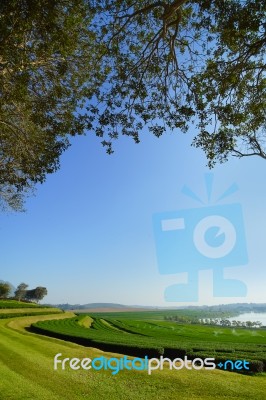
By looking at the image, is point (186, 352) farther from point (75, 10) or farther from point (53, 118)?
point (75, 10)

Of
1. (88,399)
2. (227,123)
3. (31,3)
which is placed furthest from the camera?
(227,123)

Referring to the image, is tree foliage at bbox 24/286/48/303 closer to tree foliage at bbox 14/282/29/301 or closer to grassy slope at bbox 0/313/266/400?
tree foliage at bbox 14/282/29/301

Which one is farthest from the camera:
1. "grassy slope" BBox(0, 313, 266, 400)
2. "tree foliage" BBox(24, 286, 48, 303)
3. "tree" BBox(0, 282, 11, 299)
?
"tree foliage" BBox(24, 286, 48, 303)

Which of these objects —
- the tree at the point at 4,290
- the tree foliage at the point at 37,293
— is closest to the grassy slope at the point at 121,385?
the tree at the point at 4,290

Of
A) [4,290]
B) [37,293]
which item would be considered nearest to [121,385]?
[4,290]

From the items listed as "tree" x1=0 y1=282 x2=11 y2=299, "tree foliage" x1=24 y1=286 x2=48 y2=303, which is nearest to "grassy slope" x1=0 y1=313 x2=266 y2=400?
"tree" x1=0 y1=282 x2=11 y2=299

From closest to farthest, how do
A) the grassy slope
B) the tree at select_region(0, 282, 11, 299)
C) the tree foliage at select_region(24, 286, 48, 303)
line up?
the grassy slope → the tree at select_region(0, 282, 11, 299) → the tree foliage at select_region(24, 286, 48, 303)

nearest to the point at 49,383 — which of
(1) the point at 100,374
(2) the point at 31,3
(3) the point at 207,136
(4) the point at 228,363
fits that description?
(1) the point at 100,374

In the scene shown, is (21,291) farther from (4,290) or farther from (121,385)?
(121,385)

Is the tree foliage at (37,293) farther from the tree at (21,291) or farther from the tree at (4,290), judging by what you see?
the tree at (4,290)

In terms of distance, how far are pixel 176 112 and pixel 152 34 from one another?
3.35 m

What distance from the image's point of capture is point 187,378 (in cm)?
1390

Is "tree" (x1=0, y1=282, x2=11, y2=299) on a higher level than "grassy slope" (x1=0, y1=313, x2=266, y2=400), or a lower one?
higher

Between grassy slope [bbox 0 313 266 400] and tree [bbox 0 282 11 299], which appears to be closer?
grassy slope [bbox 0 313 266 400]
